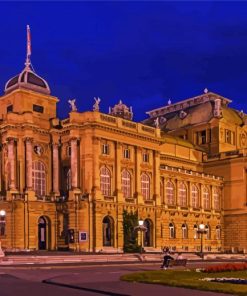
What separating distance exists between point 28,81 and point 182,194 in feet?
114

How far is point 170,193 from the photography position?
96000 millimetres

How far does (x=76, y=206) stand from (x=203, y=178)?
34063 mm

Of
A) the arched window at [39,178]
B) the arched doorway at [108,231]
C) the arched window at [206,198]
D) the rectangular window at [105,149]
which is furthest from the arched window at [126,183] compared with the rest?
the arched window at [206,198]

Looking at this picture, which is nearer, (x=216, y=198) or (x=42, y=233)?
(x=42, y=233)

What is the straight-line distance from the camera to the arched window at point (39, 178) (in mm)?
80525

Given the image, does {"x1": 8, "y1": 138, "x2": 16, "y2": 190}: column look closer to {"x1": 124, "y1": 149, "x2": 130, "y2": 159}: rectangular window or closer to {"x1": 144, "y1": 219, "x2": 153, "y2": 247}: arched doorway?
{"x1": 124, "y1": 149, "x2": 130, "y2": 159}: rectangular window

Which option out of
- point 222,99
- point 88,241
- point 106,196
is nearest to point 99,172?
point 106,196

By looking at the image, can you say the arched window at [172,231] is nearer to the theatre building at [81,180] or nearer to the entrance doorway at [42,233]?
the theatre building at [81,180]

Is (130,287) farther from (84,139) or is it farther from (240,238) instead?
(240,238)

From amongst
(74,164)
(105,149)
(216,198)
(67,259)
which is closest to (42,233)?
(74,164)

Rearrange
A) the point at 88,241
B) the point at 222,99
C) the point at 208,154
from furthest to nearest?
the point at 222,99 → the point at 208,154 → the point at 88,241

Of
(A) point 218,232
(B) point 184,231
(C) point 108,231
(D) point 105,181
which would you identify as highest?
(D) point 105,181

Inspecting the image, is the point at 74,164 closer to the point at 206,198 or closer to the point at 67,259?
the point at 67,259

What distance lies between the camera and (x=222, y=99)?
12112 cm
